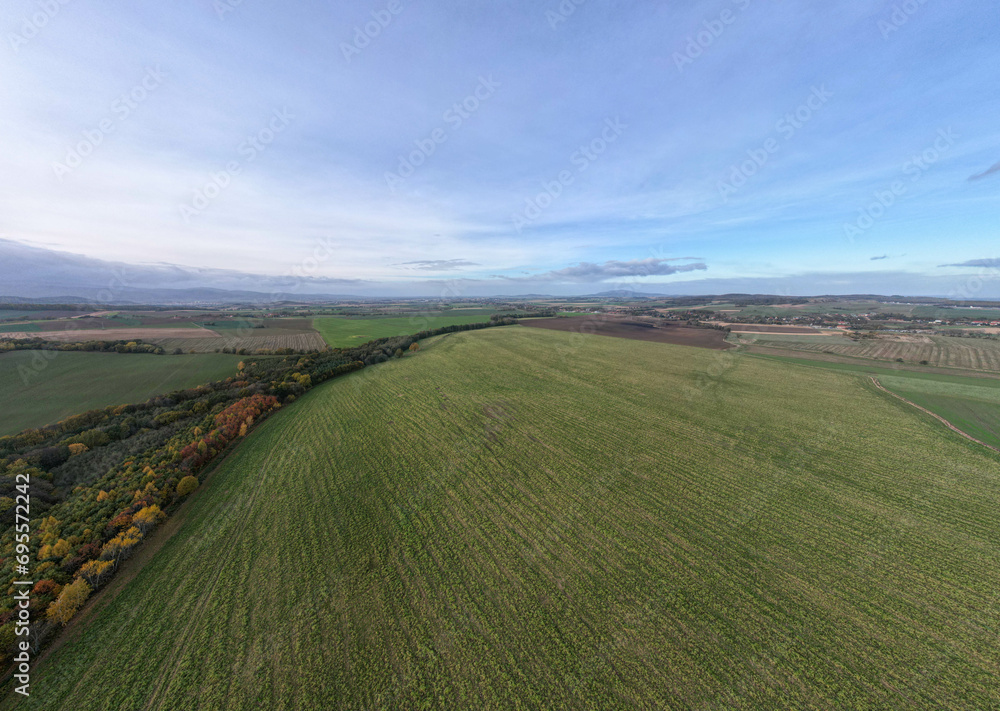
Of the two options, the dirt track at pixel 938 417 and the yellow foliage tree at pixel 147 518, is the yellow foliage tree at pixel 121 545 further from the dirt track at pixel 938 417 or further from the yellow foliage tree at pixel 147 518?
the dirt track at pixel 938 417

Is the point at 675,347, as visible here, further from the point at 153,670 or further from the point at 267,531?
the point at 153,670

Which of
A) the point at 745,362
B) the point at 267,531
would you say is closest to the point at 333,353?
the point at 267,531

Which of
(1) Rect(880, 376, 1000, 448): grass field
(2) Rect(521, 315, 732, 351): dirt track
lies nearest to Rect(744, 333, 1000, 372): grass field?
(2) Rect(521, 315, 732, 351): dirt track

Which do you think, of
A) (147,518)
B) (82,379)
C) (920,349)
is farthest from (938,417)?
(82,379)

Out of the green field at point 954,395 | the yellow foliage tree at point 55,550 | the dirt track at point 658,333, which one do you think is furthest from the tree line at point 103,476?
the dirt track at point 658,333

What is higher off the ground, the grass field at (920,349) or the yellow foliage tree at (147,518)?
the grass field at (920,349)

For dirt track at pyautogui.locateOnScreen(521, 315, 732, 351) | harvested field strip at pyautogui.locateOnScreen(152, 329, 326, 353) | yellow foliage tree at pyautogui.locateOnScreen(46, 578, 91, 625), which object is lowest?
yellow foliage tree at pyautogui.locateOnScreen(46, 578, 91, 625)

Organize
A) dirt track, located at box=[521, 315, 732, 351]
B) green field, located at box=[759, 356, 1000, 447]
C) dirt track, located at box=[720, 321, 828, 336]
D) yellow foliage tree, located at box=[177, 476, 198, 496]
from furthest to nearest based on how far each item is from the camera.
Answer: dirt track, located at box=[720, 321, 828, 336]
dirt track, located at box=[521, 315, 732, 351]
green field, located at box=[759, 356, 1000, 447]
yellow foliage tree, located at box=[177, 476, 198, 496]

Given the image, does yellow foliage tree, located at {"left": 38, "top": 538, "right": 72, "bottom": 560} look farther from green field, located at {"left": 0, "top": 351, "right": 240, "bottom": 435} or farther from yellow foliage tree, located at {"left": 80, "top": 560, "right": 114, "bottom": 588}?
green field, located at {"left": 0, "top": 351, "right": 240, "bottom": 435}
